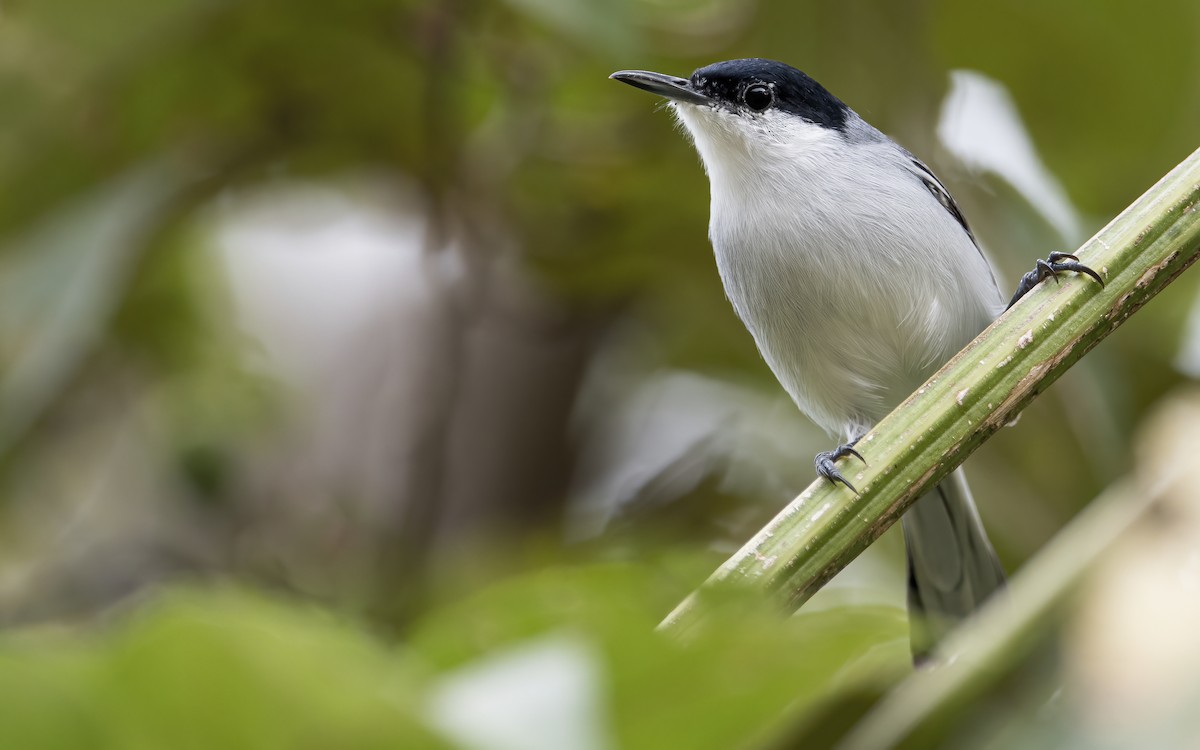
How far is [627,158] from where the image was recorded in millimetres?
2033

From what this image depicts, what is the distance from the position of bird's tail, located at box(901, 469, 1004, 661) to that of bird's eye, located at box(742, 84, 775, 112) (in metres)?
0.67

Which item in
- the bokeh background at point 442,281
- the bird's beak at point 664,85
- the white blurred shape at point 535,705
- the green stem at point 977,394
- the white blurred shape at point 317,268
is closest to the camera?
the white blurred shape at point 535,705

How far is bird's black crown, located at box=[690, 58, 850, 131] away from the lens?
73.1 inches

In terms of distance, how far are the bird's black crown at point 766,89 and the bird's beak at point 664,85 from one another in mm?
22

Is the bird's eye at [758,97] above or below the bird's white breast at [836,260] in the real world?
A: above

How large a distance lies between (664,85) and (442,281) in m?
0.52

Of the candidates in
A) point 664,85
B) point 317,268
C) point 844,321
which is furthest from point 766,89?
point 317,268

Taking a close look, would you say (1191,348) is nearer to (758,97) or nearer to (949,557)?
(949,557)

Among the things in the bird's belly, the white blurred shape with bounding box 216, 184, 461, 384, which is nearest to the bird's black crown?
the bird's belly

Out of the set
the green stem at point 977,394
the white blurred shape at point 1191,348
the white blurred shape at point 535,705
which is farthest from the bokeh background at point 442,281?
the white blurred shape at point 535,705

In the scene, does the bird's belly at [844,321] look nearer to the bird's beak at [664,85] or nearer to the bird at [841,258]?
the bird at [841,258]

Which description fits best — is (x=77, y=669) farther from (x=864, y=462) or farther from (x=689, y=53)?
(x=689, y=53)

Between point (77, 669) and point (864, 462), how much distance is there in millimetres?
546

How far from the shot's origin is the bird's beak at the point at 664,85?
5.15 ft
